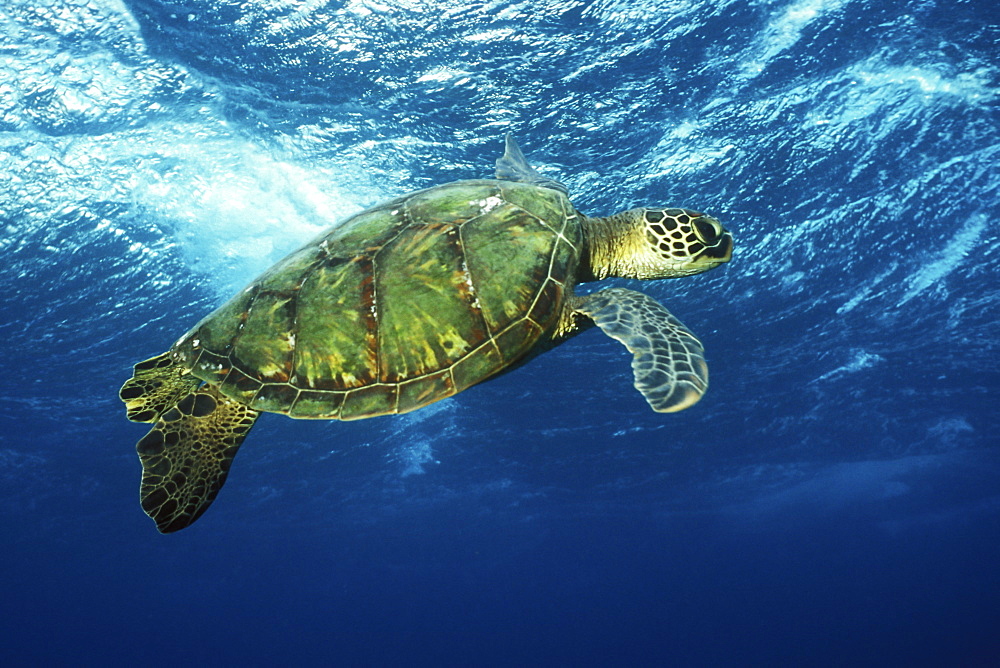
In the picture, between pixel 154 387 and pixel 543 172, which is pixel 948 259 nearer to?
pixel 543 172

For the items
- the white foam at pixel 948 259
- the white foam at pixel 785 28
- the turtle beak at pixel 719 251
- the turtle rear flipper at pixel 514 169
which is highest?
the white foam at pixel 785 28

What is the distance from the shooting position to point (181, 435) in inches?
153

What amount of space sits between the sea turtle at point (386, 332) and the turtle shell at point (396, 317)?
1 centimetres

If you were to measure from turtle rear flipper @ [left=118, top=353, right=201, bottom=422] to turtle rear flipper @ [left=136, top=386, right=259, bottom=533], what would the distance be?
11cm

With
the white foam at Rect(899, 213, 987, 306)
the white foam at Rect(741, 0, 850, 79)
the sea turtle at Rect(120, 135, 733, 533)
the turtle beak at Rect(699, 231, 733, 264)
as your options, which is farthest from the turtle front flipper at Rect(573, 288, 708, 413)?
the white foam at Rect(899, 213, 987, 306)

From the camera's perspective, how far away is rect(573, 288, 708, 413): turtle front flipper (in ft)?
10.5

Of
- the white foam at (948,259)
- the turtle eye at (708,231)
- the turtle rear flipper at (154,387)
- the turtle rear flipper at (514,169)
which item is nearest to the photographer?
the turtle rear flipper at (154,387)

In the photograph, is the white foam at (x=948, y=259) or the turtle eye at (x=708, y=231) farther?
the white foam at (x=948, y=259)

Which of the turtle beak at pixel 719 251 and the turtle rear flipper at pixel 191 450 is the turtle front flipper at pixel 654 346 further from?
the turtle rear flipper at pixel 191 450

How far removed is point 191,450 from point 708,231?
4.73 meters

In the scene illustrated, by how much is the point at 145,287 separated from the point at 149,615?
103 m

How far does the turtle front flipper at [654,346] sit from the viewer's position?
3.20 m

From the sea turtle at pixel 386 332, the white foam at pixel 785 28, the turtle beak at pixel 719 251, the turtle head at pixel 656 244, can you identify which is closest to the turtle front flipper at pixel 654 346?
the sea turtle at pixel 386 332

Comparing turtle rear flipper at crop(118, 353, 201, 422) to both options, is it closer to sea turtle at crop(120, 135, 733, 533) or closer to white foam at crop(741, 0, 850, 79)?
sea turtle at crop(120, 135, 733, 533)
